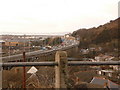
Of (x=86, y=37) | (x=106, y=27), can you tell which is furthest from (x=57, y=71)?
(x=106, y=27)

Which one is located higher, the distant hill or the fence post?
the distant hill

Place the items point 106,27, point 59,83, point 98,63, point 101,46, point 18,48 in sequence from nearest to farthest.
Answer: point 59,83
point 98,63
point 18,48
point 101,46
point 106,27

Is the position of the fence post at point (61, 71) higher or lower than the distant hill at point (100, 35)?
lower

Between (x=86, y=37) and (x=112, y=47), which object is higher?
(x=86, y=37)

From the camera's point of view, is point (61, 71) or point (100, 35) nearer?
point (61, 71)

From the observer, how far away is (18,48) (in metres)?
6.38

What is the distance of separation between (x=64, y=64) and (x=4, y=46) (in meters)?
4.08

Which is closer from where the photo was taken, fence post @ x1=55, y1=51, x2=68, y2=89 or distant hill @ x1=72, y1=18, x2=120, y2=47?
fence post @ x1=55, y1=51, x2=68, y2=89

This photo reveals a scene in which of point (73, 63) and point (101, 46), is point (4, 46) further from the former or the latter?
point (101, 46)

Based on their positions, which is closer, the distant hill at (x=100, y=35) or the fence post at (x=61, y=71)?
the fence post at (x=61, y=71)

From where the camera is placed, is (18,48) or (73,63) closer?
(73,63)

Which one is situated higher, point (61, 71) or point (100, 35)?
point (100, 35)

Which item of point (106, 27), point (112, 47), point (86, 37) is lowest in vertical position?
point (112, 47)

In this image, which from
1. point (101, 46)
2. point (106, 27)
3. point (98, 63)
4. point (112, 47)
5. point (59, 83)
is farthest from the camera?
point (106, 27)
